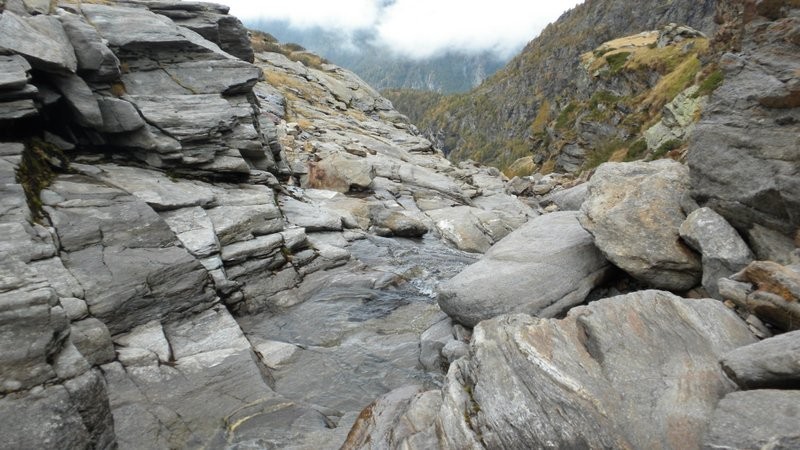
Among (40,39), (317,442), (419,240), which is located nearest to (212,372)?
(317,442)

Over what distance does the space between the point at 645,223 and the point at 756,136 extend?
3741 mm

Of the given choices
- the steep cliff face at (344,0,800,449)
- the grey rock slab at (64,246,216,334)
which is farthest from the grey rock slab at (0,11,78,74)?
the steep cliff face at (344,0,800,449)

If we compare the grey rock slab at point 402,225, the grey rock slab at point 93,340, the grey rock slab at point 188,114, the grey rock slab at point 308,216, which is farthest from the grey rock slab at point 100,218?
the grey rock slab at point 402,225

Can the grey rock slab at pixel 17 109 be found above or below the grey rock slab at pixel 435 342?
above

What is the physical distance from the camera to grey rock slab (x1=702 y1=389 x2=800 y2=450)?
682 centimetres

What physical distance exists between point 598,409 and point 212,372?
11660 millimetres

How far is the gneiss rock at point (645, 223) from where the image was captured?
14125 mm

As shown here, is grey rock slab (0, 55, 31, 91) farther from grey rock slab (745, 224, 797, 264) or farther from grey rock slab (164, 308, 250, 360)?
grey rock slab (745, 224, 797, 264)

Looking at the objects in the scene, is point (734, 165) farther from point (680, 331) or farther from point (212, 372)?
point (212, 372)

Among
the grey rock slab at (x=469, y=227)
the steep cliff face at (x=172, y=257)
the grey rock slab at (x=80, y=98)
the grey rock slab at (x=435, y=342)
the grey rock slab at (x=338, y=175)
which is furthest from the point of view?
the grey rock slab at (x=338, y=175)

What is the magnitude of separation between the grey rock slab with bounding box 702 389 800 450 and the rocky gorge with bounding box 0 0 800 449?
0.04 meters

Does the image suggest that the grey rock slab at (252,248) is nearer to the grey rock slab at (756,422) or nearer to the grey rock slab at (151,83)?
the grey rock slab at (151,83)

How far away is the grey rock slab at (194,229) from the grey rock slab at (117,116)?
573 cm

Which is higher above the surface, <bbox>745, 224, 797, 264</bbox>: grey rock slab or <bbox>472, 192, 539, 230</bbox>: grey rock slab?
<bbox>745, 224, 797, 264</bbox>: grey rock slab
